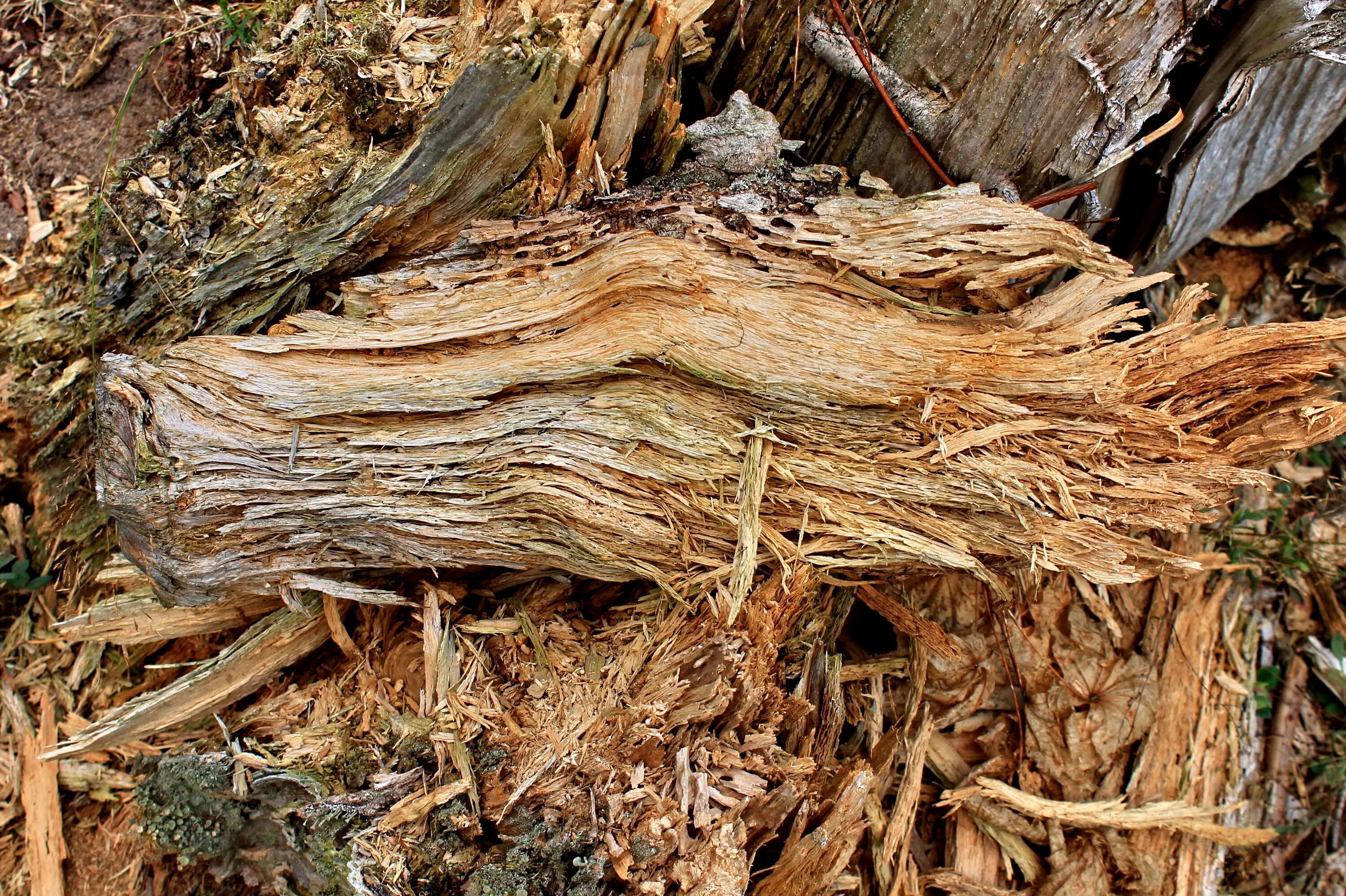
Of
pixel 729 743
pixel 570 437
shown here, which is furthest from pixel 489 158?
pixel 729 743

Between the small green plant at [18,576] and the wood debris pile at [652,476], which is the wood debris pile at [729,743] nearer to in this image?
the wood debris pile at [652,476]

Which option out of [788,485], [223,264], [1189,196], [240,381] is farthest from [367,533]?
[1189,196]

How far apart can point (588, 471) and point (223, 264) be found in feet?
3.83

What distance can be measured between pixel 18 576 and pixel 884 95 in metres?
3.13

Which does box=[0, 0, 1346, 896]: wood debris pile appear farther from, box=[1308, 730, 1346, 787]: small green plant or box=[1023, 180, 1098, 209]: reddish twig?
box=[1308, 730, 1346, 787]: small green plant

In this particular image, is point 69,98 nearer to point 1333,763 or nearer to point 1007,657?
point 1007,657

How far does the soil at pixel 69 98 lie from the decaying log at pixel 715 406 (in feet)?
4.33

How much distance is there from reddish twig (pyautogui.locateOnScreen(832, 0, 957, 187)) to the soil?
229cm

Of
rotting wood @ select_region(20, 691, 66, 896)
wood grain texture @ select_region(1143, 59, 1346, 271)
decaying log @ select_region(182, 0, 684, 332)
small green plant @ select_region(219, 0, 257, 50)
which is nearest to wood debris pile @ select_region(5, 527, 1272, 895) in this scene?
rotting wood @ select_region(20, 691, 66, 896)

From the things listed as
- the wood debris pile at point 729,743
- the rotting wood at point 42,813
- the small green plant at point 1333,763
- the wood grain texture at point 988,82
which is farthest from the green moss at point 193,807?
the small green plant at point 1333,763

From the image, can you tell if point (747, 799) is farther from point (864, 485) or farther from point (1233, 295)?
point (1233, 295)

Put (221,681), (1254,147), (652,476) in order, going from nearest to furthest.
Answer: (652,476), (221,681), (1254,147)

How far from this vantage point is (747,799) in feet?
6.69

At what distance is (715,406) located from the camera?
83.1 inches
